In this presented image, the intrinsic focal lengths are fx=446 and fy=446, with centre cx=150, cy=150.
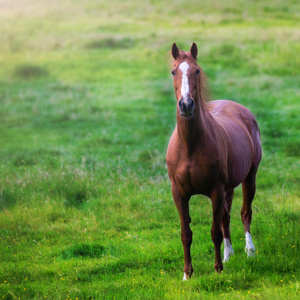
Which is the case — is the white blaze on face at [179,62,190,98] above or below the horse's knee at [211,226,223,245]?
above

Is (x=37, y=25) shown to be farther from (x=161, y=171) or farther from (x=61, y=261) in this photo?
(x=61, y=261)

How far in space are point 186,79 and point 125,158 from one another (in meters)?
6.57

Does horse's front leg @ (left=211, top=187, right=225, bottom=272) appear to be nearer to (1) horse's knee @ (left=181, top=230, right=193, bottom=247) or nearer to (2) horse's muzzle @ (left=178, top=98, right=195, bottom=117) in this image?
(1) horse's knee @ (left=181, top=230, right=193, bottom=247)

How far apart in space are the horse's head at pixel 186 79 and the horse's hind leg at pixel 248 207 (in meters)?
2.28

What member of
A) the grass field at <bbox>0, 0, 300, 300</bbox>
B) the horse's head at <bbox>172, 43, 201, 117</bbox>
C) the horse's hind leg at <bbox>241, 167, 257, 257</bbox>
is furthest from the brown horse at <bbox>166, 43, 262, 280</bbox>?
the grass field at <bbox>0, 0, 300, 300</bbox>

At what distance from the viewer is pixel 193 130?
5.14 meters

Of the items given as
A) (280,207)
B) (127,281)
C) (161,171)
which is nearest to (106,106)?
(161,171)

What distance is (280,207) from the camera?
23.9ft

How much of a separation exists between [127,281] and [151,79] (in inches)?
600

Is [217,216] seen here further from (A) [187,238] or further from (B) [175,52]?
(B) [175,52]

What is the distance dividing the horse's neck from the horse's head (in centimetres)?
25

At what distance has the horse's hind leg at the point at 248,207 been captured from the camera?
6.05 meters

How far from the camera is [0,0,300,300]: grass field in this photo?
5.44 meters

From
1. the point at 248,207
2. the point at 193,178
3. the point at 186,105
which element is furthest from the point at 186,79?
the point at 248,207
